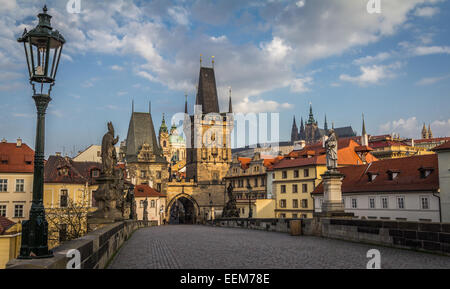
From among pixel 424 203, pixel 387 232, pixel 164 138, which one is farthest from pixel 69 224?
pixel 164 138

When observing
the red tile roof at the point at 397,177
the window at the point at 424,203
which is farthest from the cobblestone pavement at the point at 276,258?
the red tile roof at the point at 397,177

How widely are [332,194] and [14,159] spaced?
41869 millimetres

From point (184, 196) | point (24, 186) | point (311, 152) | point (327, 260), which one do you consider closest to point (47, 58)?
point (327, 260)

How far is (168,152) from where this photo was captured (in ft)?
588

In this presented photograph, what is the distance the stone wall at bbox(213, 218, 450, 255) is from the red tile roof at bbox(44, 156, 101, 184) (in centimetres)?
4093

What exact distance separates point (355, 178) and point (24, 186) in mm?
35871

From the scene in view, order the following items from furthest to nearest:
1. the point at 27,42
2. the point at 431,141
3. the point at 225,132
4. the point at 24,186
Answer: the point at 431,141 < the point at 225,132 < the point at 24,186 < the point at 27,42

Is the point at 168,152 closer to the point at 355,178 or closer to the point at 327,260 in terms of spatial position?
the point at 355,178

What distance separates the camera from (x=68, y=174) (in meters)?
53.0

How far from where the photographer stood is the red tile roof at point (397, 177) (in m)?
34.1

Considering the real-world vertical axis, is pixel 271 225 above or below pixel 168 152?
below

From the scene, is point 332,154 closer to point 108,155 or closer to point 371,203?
point 108,155

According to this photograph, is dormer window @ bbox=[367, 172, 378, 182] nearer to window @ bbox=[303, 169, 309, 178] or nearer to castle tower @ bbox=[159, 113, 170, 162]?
window @ bbox=[303, 169, 309, 178]

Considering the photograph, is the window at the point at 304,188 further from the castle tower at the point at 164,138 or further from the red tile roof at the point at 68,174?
the castle tower at the point at 164,138
